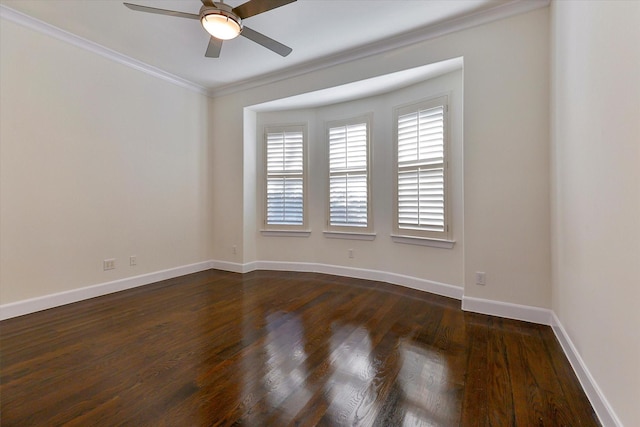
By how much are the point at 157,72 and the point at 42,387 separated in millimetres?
3906

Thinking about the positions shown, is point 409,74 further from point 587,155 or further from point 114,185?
point 114,185

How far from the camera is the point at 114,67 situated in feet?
11.8

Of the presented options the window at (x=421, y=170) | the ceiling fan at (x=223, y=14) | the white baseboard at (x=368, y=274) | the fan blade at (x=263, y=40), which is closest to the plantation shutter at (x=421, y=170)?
the window at (x=421, y=170)

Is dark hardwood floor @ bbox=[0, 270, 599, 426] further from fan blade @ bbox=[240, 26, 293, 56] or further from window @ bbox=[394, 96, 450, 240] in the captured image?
fan blade @ bbox=[240, 26, 293, 56]

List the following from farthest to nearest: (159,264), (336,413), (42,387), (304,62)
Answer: (159,264), (304,62), (42,387), (336,413)

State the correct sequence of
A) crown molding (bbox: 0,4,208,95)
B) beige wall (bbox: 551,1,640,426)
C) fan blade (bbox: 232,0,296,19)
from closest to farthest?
beige wall (bbox: 551,1,640,426), fan blade (bbox: 232,0,296,19), crown molding (bbox: 0,4,208,95)

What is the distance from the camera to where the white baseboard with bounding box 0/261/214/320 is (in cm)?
280

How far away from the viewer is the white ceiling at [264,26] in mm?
2709


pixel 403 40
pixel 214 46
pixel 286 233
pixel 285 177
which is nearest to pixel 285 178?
pixel 285 177

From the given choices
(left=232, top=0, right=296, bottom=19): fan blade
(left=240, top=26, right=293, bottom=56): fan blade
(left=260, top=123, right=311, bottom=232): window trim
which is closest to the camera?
(left=232, top=0, right=296, bottom=19): fan blade

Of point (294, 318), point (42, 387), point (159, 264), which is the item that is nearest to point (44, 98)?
point (159, 264)

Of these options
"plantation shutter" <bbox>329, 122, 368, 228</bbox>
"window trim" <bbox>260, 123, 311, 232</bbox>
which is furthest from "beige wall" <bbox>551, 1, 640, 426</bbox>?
"window trim" <bbox>260, 123, 311, 232</bbox>

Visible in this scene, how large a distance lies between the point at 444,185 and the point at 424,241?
735 millimetres

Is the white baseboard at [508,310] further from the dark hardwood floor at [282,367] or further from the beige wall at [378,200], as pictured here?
the beige wall at [378,200]
